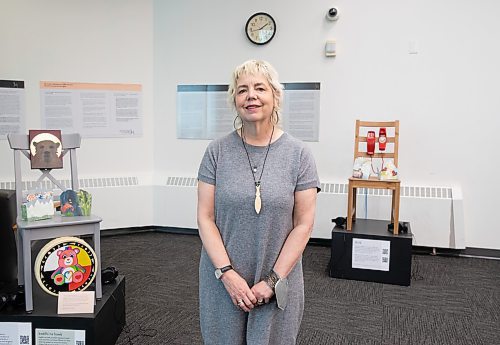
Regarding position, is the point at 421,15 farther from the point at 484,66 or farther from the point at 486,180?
the point at 486,180

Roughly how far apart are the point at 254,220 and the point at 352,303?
72.1 inches

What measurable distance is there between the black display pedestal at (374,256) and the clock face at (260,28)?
2074mm

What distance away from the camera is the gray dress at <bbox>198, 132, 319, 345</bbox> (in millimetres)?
1458

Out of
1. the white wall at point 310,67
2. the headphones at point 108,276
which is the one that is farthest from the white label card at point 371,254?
the headphones at point 108,276

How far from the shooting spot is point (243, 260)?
1.49m

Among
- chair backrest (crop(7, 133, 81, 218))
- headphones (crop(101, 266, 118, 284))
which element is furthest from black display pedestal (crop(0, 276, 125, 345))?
chair backrest (crop(7, 133, 81, 218))

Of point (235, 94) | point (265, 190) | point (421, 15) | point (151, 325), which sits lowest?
point (151, 325)

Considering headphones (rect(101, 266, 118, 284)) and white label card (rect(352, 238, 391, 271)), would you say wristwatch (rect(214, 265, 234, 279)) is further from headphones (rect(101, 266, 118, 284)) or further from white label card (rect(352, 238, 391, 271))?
white label card (rect(352, 238, 391, 271))

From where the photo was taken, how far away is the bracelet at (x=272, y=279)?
1.44m

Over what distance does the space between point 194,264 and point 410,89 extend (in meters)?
2.52

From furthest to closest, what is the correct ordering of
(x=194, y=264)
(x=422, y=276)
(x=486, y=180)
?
(x=486, y=180) → (x=194, y=264) → (x=422, y=276)

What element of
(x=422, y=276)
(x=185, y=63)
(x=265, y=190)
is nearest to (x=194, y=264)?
(x=422, y=276)

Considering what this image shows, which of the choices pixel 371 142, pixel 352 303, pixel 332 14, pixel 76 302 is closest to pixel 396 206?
pixel 371 142

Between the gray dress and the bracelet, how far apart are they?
0.02 m
